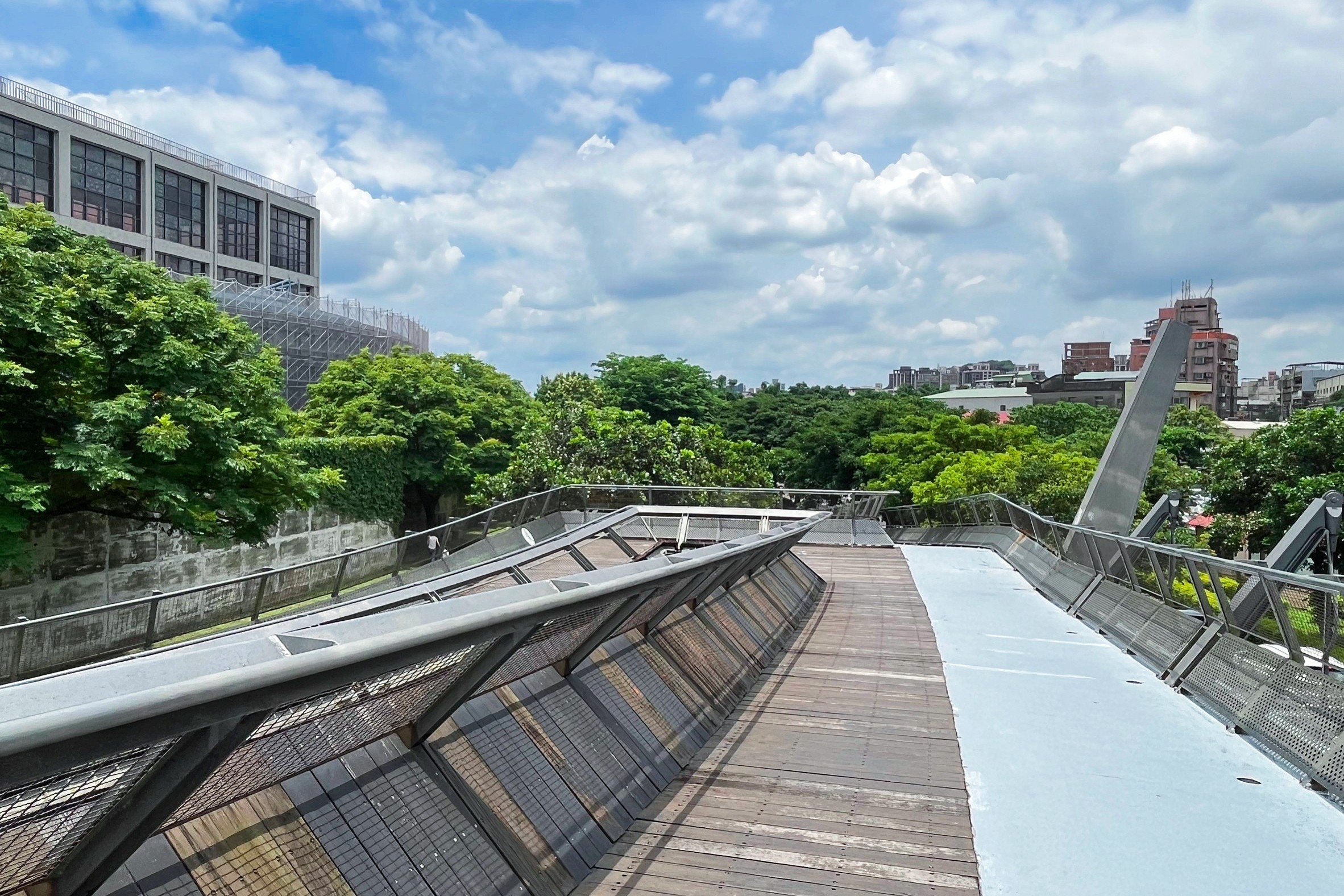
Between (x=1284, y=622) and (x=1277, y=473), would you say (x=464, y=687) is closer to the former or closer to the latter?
(x=1284, y=622)

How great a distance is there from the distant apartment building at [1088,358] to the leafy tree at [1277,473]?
160 metres

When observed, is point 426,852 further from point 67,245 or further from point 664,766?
point 67,245

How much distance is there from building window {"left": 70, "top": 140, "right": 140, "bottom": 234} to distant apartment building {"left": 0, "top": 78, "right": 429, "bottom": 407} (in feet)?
0.19

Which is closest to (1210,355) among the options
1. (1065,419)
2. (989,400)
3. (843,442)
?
(989,400)

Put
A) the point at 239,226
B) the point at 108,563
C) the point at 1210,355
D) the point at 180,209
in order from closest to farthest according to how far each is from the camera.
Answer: the point at 108,563, the point at 180,209, the point at 239,226, the point at 1210,355

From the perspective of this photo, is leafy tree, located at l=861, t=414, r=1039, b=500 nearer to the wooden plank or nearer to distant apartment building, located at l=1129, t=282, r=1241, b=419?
the wooden plank

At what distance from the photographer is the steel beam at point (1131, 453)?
20.7 m

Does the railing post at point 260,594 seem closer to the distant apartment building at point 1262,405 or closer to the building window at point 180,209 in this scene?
the building window at point 180,209

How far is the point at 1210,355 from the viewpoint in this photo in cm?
13925

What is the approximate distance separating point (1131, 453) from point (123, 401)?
20813 millimetres

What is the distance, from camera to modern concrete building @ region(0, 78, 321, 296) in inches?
2039

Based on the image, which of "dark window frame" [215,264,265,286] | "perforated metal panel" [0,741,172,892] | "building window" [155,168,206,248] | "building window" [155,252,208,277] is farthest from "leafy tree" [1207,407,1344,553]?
"building window" [155,168,206,248]

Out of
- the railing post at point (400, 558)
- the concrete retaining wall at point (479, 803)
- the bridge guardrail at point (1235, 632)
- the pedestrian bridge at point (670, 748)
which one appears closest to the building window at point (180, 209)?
the railing post at point (400, 558)

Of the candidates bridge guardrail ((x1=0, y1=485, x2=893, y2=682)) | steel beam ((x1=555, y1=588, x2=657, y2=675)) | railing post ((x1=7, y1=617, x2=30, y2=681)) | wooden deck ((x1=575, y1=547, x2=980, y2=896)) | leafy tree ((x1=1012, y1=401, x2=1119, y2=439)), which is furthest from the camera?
leafy tree ((x1=1012, y1=401, x2=1119, y2=439))
